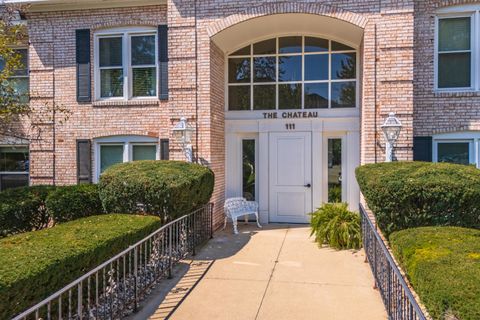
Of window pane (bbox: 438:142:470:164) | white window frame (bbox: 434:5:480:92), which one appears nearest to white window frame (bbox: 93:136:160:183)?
window pane (bbox: 438:142:470:164)

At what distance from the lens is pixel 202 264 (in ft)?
20.8

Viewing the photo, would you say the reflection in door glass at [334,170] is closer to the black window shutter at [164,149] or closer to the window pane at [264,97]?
the window pane at [264,97]

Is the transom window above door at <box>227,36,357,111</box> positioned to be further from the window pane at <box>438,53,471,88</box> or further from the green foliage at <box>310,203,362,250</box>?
the green foliage at <box>310,203,362,250</box>

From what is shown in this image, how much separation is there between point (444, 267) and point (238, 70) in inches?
292

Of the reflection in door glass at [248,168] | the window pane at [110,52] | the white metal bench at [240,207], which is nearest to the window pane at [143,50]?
the window pane at [110,52]

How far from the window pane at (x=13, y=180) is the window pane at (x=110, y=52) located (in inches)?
140

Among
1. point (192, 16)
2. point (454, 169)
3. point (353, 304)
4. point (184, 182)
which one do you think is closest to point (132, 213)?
point (184, 182)

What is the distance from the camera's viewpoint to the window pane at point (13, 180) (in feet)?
32.9

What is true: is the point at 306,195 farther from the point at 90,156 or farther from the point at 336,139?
the point at 90,156

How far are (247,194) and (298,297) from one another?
489 cm

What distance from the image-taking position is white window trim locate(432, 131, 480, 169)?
8266 mm

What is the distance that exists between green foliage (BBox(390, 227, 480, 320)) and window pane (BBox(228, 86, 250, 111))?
5736mm

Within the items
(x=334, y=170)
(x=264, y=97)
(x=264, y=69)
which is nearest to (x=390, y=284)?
(x=334, y=170)

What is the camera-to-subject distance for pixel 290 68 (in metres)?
9.54
